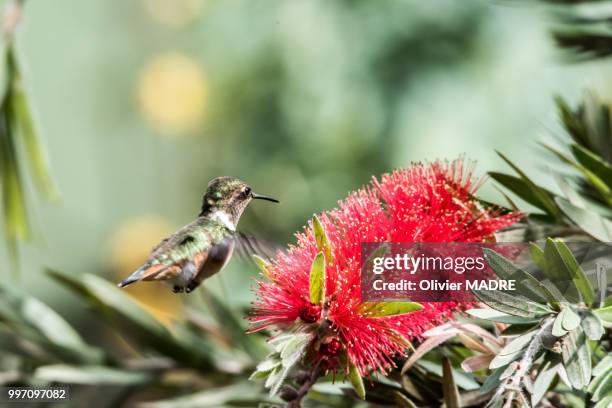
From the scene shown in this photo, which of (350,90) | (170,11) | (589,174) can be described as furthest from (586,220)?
(170,11)

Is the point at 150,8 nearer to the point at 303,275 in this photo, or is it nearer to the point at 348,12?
the point at 348,12

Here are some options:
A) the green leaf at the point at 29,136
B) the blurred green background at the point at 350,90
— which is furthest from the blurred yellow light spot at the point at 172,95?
the green leaf at the point at 29,136

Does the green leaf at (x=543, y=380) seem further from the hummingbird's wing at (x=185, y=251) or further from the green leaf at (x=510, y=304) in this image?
the hummingbird's wing at (x=185, y=251)

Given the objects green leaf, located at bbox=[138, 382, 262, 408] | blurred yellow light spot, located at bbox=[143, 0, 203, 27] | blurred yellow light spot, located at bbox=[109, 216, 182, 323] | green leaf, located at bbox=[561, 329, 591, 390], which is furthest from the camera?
blurred yellow light spot, located at bbox=[143, 0, 203, 27]

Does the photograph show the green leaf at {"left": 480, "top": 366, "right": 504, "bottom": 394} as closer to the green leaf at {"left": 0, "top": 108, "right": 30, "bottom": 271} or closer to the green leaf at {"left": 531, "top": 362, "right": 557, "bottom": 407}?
the green leaf at {"left": 531, "top": 362, "right": 557, "bottom": 407}

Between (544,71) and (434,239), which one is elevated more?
(544,71)

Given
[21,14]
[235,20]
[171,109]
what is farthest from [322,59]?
[21,14]

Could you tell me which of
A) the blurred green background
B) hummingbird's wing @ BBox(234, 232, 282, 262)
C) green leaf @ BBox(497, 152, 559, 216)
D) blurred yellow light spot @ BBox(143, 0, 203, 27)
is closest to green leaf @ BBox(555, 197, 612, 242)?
green leaf @ BBox(497, 152, 559, 216)

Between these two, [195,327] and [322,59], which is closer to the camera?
[195,327]
